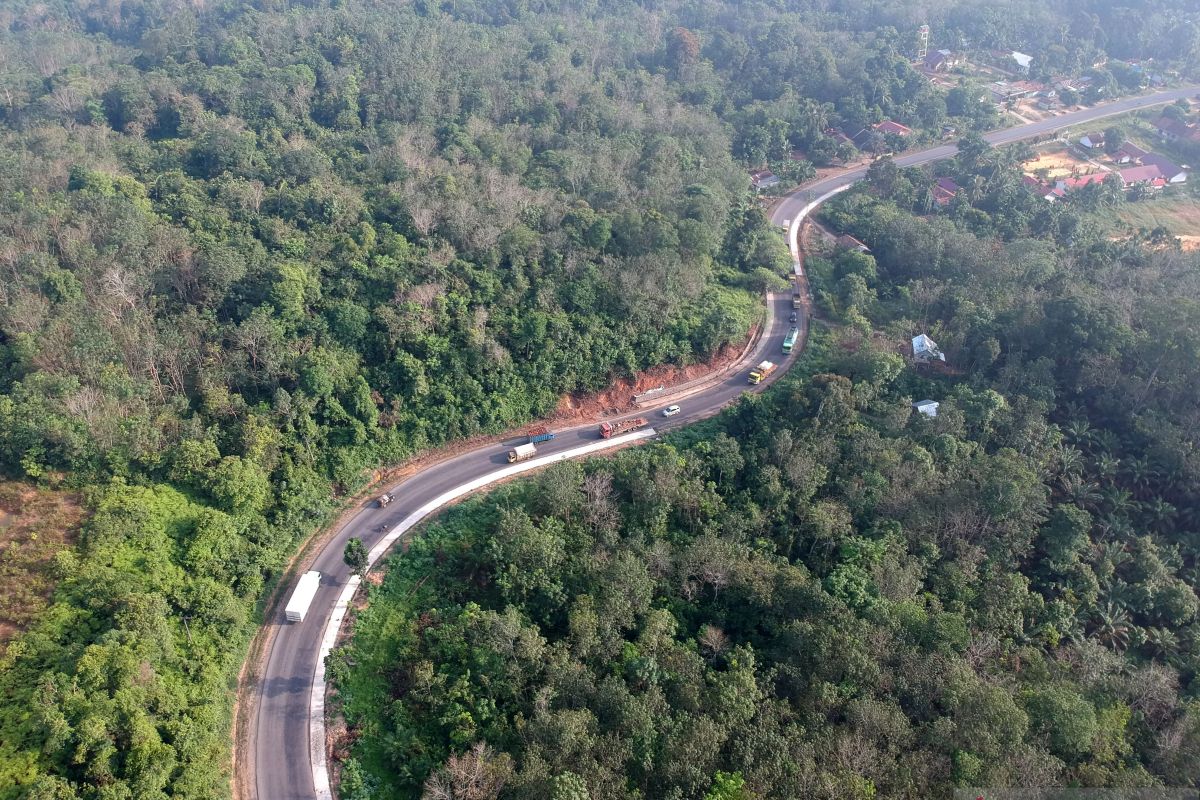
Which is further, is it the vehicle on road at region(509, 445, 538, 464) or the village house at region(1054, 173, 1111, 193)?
the village house at region(1054, 173, 1111, 193)

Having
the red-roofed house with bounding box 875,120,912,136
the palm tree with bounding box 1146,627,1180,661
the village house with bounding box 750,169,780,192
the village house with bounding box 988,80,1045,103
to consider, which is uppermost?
the red-roofed house with bounding box 875,120,912,136

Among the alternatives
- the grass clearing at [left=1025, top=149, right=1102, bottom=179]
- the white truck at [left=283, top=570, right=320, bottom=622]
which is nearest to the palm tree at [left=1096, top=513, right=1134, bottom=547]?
the white truck at [left=283, top=570, right=320, bottom=622]

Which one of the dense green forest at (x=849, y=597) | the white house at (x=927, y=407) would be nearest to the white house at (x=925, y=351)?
the dense green forest at (x=849, y=597)

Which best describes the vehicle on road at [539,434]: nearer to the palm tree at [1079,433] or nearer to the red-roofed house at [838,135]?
the palm tree at [1079,433]

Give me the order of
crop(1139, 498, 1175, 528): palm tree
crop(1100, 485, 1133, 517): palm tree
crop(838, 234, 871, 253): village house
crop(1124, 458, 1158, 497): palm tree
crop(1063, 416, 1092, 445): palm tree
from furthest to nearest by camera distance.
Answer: crop(838, 234, 871, 253): village house, crop(1063, 416, 1092, 445): palm tree, crop(1124, 458, 1158, 497): palm tree, crop(1100, 485, 1133, 517): palm tree, crop(1139, 498, 1175, 528): palm tree

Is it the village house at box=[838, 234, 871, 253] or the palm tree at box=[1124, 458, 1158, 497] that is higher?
the village house at box=[838, 234, 871, 253]

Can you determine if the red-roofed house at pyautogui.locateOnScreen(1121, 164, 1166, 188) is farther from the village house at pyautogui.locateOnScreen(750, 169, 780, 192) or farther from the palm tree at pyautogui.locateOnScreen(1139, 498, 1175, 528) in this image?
the palm tree at pyautogui.locateOnScreen(1139, 498, 1175, 528)

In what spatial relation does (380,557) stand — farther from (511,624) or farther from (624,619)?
(624,619)

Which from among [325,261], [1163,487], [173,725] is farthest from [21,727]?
[1163,487]
